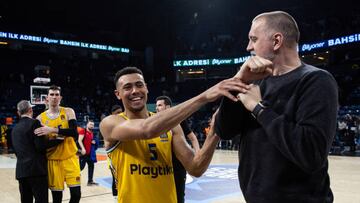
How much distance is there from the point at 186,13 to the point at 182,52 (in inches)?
141

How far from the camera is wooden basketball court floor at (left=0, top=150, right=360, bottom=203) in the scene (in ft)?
22.2

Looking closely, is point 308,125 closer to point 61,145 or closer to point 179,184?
point 179,184

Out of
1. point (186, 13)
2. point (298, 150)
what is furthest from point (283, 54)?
point (186, 13)

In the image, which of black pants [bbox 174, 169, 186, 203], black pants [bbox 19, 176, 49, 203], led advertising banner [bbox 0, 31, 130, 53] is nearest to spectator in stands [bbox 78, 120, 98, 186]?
black pants [bbox 19, 176, 49, 203]

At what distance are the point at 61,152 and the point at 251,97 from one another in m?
4.14

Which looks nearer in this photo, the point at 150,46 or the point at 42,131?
the point at 42,131

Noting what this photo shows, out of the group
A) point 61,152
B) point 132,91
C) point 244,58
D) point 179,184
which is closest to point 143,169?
point 132,91

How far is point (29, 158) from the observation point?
4.68 meters

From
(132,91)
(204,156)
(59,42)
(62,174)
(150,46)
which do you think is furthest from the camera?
(150,46)

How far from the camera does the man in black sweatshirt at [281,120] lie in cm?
143

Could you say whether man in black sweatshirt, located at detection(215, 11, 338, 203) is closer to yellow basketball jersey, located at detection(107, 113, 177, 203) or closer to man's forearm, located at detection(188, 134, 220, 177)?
man's forearm, located at detection(188, 134, 220, 177)

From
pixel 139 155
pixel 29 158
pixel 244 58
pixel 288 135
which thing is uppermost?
pixel 244 58

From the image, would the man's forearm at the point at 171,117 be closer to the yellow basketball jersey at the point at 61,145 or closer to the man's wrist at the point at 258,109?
the man's wrist at the point at 258,109

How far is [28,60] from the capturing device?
2692 cm
